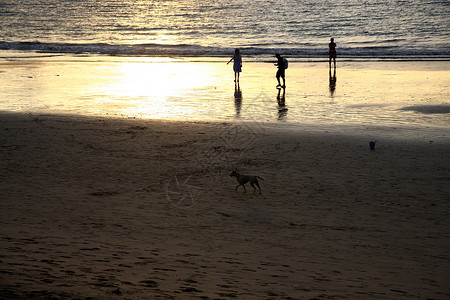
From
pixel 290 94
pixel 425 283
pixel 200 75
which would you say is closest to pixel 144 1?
pixel 200 75

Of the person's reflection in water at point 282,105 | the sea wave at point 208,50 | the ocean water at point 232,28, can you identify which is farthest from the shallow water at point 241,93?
the ocean water at point 232,28

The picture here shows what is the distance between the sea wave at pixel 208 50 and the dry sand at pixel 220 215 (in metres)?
24.9

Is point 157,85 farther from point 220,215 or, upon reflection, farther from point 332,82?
point 220,215

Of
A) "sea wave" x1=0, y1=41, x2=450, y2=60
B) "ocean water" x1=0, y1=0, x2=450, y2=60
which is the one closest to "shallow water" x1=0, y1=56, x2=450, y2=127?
"sea wave" x1=0, y1=41, x2=450, y2=60

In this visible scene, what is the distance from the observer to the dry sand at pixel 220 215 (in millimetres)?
5641

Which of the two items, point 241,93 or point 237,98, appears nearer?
point 237,98

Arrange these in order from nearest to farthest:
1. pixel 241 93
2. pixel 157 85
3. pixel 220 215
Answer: pixel 220 215 → pixel 241 93 → pixel 157 85

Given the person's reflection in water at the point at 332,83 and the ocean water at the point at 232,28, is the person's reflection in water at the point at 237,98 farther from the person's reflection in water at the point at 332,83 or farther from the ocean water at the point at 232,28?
the ocean water at the point at 232,28

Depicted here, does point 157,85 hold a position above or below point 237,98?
above

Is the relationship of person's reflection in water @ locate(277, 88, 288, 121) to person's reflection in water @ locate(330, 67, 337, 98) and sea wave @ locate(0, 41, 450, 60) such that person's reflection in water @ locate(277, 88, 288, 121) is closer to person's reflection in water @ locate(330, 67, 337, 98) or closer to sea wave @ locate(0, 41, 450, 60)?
person's reflection in water @ locate(330, 67, 337, 98)

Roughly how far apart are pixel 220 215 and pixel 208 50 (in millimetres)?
35669

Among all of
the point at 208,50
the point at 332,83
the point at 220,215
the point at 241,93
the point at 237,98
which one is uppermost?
the point at 208,50

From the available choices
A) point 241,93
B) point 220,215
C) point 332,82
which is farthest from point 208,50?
point 220,215

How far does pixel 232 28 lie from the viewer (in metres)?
60.2
